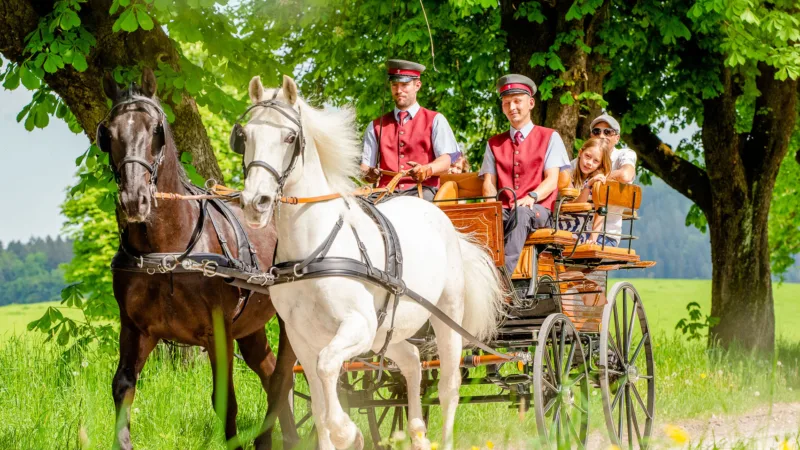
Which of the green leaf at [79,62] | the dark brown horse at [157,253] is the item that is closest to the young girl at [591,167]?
the dark brown horse at [157,253]

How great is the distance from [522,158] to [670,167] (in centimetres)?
933

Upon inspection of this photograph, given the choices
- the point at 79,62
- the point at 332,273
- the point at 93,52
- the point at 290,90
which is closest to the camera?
the point at 290,90

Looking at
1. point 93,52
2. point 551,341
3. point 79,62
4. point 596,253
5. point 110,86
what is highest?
point 93,52

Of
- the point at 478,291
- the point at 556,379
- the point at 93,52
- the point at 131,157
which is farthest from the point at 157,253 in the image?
the point at 93,52

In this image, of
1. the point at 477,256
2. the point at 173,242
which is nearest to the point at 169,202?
the point at 173,242

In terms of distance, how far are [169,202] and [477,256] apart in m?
1.89

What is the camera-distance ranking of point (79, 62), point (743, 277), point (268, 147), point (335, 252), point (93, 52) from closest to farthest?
point (268, 147) < point (335, 252) < point (79, 62) < point (93, 52) < point (743, 277)

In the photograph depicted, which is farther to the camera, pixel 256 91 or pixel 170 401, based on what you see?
pixel 170 401

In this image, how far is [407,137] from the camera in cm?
696

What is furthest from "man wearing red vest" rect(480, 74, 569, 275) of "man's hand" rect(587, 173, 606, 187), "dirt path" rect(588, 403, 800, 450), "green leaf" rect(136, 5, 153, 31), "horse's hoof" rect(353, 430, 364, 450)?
"green leaf" rect(136, 5, 153, 31)

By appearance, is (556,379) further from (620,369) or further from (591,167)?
(591,167)

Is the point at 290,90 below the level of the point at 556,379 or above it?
above

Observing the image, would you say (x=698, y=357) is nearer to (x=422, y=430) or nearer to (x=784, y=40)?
(x=784, y=40)

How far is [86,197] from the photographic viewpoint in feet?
103
